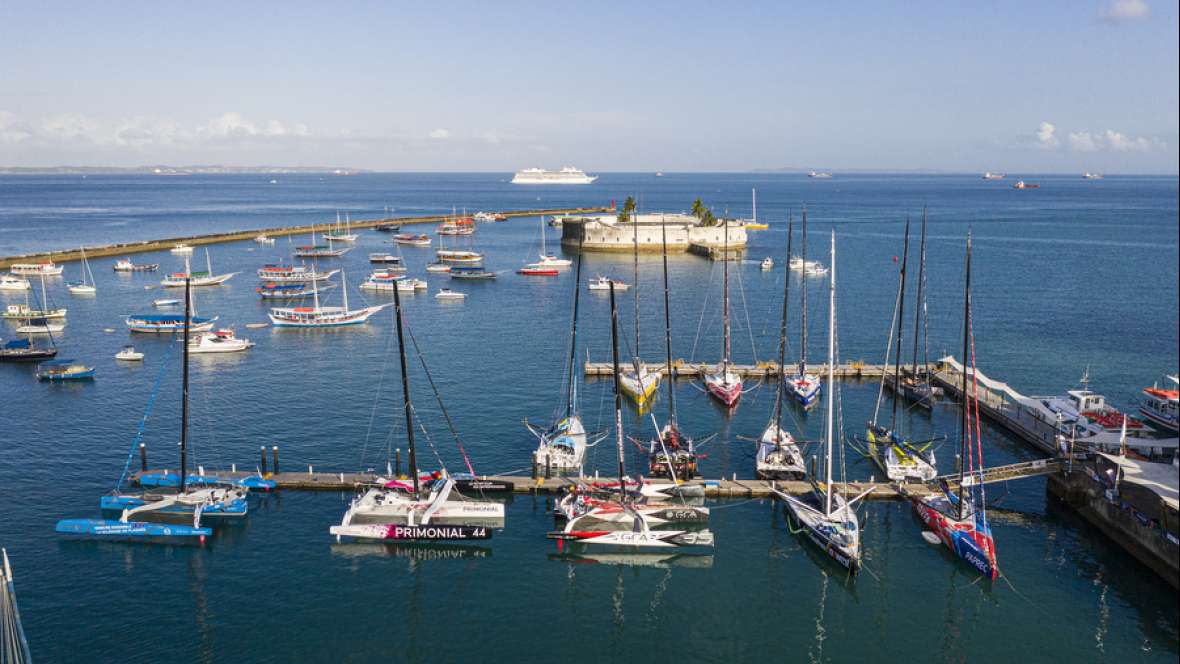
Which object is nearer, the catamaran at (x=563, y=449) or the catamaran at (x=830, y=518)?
the catamaran at (x=830, y=518)

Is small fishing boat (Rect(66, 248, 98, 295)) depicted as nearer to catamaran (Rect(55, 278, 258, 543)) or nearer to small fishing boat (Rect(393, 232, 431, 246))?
small fishing boat (Rect(393, 232, 431, 246))

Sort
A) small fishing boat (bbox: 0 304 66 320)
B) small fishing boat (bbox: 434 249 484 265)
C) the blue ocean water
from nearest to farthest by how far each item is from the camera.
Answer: the blue ocean water → small fishing boat (bbox: 0 304 66 320) → small fishing boat (bbox: 434 249 484 265)

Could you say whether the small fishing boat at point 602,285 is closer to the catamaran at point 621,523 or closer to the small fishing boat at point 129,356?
the small fishing boat at point 129,356

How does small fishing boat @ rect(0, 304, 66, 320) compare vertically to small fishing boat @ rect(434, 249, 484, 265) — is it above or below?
below

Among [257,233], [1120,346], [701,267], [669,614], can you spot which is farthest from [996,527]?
[257,233]

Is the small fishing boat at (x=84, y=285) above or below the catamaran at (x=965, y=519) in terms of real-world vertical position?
above

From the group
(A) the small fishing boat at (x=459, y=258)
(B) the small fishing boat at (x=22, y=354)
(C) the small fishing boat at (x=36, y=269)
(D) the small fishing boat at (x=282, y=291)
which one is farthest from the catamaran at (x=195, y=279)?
(B) the small fishing boat at (x=22, y=354)

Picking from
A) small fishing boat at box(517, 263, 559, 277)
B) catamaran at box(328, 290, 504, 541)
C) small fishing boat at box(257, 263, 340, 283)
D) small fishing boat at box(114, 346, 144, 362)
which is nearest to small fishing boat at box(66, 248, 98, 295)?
small fishing boat at box(257, 263, 340, 283)

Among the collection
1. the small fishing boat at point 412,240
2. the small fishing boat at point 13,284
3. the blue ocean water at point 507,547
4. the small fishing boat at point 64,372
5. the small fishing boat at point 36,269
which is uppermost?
the small fishing boat at point 412,240

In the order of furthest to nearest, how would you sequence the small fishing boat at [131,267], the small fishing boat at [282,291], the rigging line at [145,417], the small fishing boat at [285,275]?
the small fishing boat at [131,267], the small fishing boat at [285,275], the small fishing boat at [282,291], the rigging line at [145,417]
